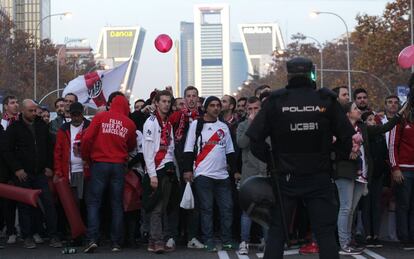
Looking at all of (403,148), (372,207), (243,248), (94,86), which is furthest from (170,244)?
(94,86)

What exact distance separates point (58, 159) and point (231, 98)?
280cm

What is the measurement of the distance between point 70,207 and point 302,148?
4.87 meters

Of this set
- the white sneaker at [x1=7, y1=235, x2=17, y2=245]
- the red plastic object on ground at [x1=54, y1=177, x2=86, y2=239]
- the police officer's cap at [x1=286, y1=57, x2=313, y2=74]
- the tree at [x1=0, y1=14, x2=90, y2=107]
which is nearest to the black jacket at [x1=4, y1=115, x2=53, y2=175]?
the red plastic object on ground at [x1=54, y1=177, x2=86, y2=239]

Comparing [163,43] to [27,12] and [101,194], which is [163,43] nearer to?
[101,194]

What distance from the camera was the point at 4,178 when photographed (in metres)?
10.9

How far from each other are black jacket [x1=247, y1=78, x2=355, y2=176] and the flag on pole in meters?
7.17

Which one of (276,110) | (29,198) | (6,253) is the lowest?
(6,253)

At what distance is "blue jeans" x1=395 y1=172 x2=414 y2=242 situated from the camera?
10.6m

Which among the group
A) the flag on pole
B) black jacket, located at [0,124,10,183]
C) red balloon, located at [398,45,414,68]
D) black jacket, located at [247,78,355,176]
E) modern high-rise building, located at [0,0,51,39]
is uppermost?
modern high-rise building, located at [0,0,51,39]

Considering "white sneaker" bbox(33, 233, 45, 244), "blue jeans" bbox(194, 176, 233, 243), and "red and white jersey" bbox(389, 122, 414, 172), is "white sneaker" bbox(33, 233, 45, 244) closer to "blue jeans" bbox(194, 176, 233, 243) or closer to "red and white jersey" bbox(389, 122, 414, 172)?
"blue jeans" bbox(194, 176, 233, 243)

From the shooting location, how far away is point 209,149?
10.3m

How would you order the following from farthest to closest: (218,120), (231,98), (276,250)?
1. (231,98)
2. (218,120)
3. (276,250)

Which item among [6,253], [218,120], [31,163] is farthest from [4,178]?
[218,120]

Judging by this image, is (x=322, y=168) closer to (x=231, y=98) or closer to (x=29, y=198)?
(x=29, y=198)
